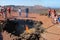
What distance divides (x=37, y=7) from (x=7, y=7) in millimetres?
664

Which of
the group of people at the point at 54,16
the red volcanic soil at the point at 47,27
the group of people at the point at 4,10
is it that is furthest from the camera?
the group of people at the point at 4,10

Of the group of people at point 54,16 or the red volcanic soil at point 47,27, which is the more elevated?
the group of people at point 54,16

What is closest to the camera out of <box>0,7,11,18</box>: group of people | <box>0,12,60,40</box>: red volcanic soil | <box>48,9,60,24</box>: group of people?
<box>0,12,60,40</box>: red volcanic soil

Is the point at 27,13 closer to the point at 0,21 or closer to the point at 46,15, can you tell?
the point at 46,15

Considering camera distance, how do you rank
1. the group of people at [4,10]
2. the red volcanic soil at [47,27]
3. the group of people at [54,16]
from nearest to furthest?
the red volcanic soil at [47,27] < the group of people at [54,16] < the group of people at [4,10]

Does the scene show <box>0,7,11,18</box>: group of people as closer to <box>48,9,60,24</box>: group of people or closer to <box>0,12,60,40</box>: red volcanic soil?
<box>0,12,60,40</box>: red volcanic soil

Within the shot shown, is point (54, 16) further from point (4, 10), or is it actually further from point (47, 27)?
point (4, 10)

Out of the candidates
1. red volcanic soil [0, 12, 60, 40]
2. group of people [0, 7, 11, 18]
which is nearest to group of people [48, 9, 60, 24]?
red volcanic soil [0, 12, 60, 40]

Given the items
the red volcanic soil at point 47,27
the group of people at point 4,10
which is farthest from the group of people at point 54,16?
the group of people at point 4,10

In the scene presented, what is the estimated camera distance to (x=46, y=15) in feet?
17.3

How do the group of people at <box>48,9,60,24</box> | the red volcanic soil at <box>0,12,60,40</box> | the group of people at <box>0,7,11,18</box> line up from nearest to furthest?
1. the red volcanic soil at <box>0,12,60,40</box>
2. the group of people at <box>48,9,60,24</box>
3. the group of people at <box>0,7,11,18</box>

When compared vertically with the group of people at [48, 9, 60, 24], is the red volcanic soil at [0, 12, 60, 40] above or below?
below

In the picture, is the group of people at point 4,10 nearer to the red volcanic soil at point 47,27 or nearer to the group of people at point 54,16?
the red volcanic soil at point 47,27

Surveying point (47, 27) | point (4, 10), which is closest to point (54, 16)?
point (47, 27)
